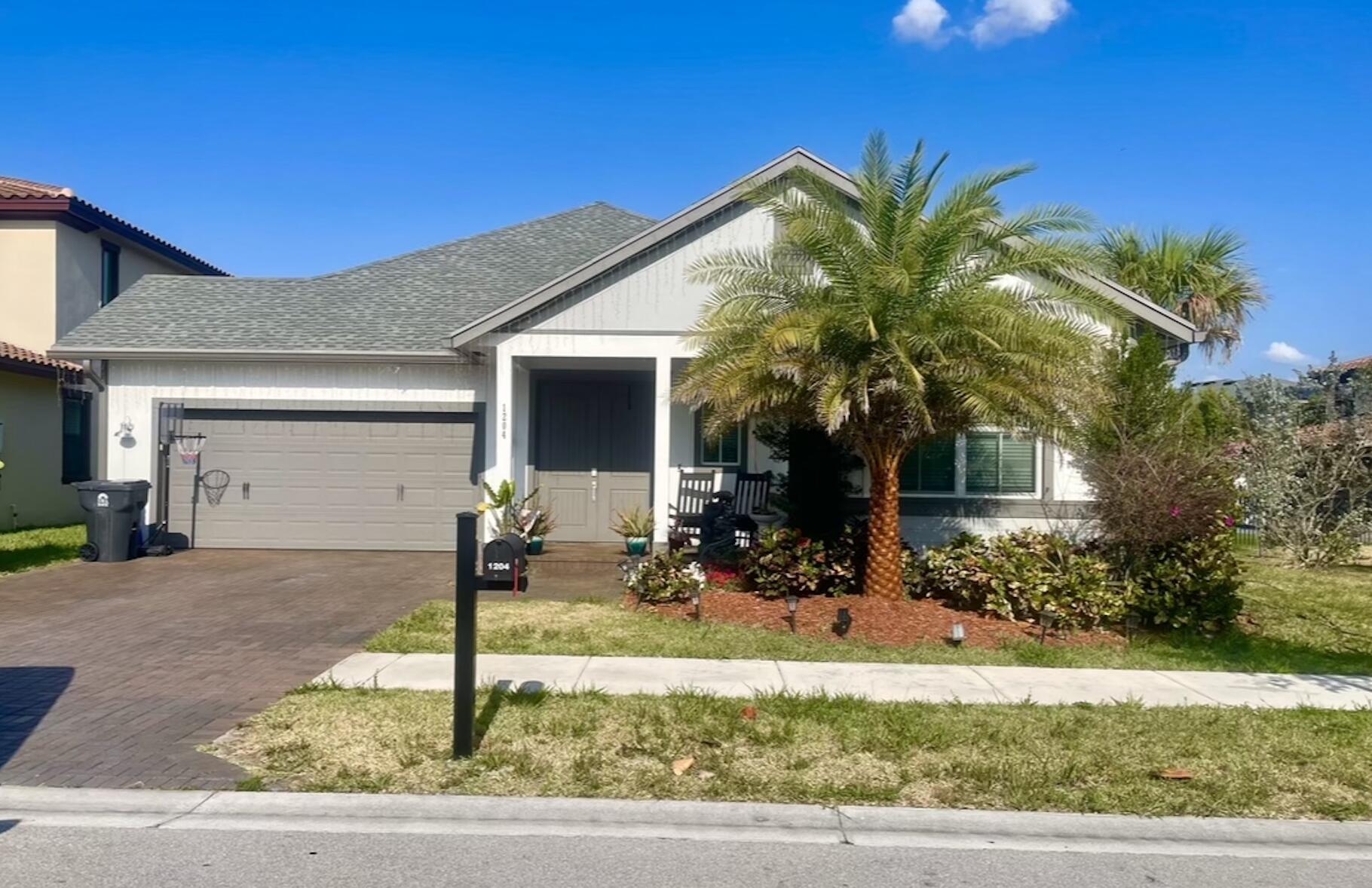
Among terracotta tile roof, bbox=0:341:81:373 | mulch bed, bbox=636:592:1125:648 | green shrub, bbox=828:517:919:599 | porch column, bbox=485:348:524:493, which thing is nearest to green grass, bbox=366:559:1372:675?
mulch bed, bbox=636:592:1125:648

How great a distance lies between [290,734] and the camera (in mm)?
6465

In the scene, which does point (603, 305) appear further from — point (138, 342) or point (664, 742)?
point (664, 742)

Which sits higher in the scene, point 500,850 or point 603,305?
point 603,305

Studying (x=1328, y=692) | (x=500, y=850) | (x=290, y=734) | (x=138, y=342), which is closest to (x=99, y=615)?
(x=290, y=734)

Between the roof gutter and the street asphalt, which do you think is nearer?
the street asphalt

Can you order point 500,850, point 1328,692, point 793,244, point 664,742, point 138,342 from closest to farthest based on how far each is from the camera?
point 500,850 → point 664,742 → point 1328,692 → point 793,244 → point 138,342

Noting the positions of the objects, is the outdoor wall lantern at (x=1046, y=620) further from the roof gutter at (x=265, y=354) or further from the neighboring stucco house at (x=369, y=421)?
the roof gutter at (x=265, y=354)

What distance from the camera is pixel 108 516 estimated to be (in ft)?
45.2

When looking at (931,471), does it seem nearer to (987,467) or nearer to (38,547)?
(987,467)

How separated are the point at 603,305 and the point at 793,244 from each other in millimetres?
3874

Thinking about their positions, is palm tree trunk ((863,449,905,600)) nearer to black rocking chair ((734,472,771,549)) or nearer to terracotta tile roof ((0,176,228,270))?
black rocking chair ((734,472,771,549))

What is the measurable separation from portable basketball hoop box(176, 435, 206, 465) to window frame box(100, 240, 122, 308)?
8.36 metres

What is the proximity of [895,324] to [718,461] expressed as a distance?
5.55 m

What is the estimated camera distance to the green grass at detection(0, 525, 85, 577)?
13600 mm
